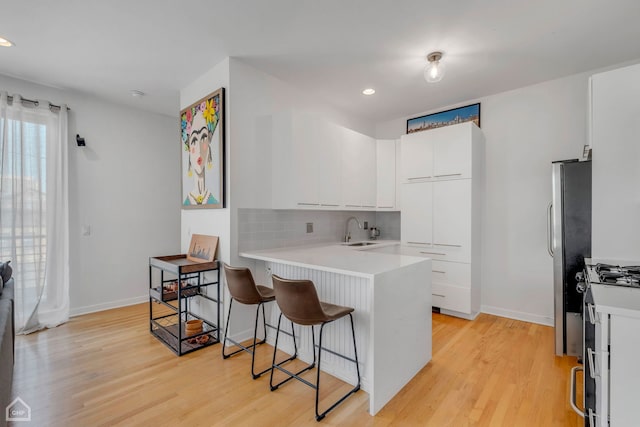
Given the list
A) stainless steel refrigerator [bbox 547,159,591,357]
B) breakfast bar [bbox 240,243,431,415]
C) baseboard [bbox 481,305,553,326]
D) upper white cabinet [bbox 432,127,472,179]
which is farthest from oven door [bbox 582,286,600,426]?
upper white cabinet [bbox 432,127,472,179]

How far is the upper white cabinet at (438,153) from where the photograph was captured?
11.1ft

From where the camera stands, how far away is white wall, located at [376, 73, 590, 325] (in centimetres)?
317

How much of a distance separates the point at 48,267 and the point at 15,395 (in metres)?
1.67

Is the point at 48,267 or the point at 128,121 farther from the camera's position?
the point at 128,121

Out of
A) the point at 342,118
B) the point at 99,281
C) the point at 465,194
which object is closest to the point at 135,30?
the point at 342,118

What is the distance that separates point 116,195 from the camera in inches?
153

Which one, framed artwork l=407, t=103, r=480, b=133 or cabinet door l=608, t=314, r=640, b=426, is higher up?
framed artwork l=407, t=103, r=480, b=133

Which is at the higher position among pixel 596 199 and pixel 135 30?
pixel 135 30

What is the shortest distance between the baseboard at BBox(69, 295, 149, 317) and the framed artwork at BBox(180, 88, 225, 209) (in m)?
1.67

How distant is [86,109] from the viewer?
360 centimetres

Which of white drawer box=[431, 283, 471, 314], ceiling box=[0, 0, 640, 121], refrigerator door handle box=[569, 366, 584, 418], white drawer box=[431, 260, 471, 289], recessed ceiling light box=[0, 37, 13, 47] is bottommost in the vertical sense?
refrigerator door handle box=[569, 366, 584, 418]

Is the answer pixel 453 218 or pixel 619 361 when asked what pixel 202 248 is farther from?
pixel 619 361

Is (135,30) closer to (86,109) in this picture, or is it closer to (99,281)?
(86,109)

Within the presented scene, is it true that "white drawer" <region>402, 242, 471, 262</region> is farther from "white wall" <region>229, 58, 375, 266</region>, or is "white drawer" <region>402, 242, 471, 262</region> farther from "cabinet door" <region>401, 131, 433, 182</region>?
"white wall" <region>229, 58, 375, 266</region>
